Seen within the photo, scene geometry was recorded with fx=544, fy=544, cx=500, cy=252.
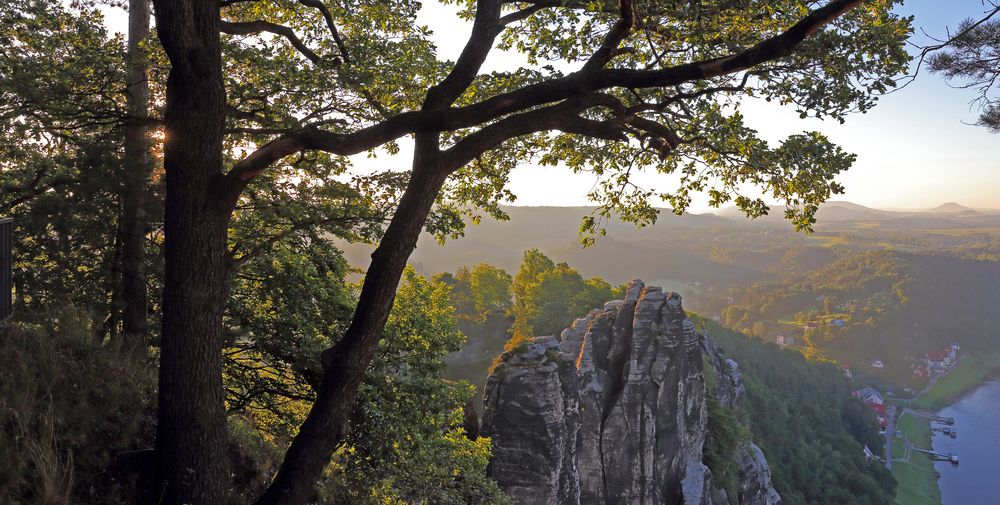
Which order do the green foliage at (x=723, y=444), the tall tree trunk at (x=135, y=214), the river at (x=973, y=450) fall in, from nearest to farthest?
the tall tree trunk at (x=135, y=214) → the green foliage at (x=723, y=444) → the river at (x=973, y=450)

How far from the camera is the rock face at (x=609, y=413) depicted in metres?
20.5

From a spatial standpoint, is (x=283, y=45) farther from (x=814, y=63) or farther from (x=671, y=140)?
(x=814, y=63)

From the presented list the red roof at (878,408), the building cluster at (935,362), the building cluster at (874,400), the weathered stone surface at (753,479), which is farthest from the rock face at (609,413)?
the building cluster at (935,362)

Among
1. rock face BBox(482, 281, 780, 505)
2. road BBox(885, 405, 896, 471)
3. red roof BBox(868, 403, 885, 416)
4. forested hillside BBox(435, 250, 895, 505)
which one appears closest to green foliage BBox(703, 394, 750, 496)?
forested hillside BBox(435, 250, 895, 505)

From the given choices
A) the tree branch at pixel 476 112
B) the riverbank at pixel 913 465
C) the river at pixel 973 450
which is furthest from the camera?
the river at pixel 973 450

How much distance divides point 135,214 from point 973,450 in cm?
12856

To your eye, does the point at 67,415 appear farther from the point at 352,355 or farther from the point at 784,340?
the point at 784,340

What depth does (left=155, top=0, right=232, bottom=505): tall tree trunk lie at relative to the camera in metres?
5.75

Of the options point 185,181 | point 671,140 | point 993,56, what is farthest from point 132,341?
point 993,56

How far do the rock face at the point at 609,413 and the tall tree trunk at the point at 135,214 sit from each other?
13060 mm

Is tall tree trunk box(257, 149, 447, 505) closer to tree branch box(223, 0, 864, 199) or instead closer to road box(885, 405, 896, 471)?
tree branch box(223, 0, 864, 199)

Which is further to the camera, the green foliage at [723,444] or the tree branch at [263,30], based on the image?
the green foliage at [723,444]

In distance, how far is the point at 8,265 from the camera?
8805mm

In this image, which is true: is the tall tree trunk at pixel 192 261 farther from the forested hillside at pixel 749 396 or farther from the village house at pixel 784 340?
the village house at pixel 784 340
